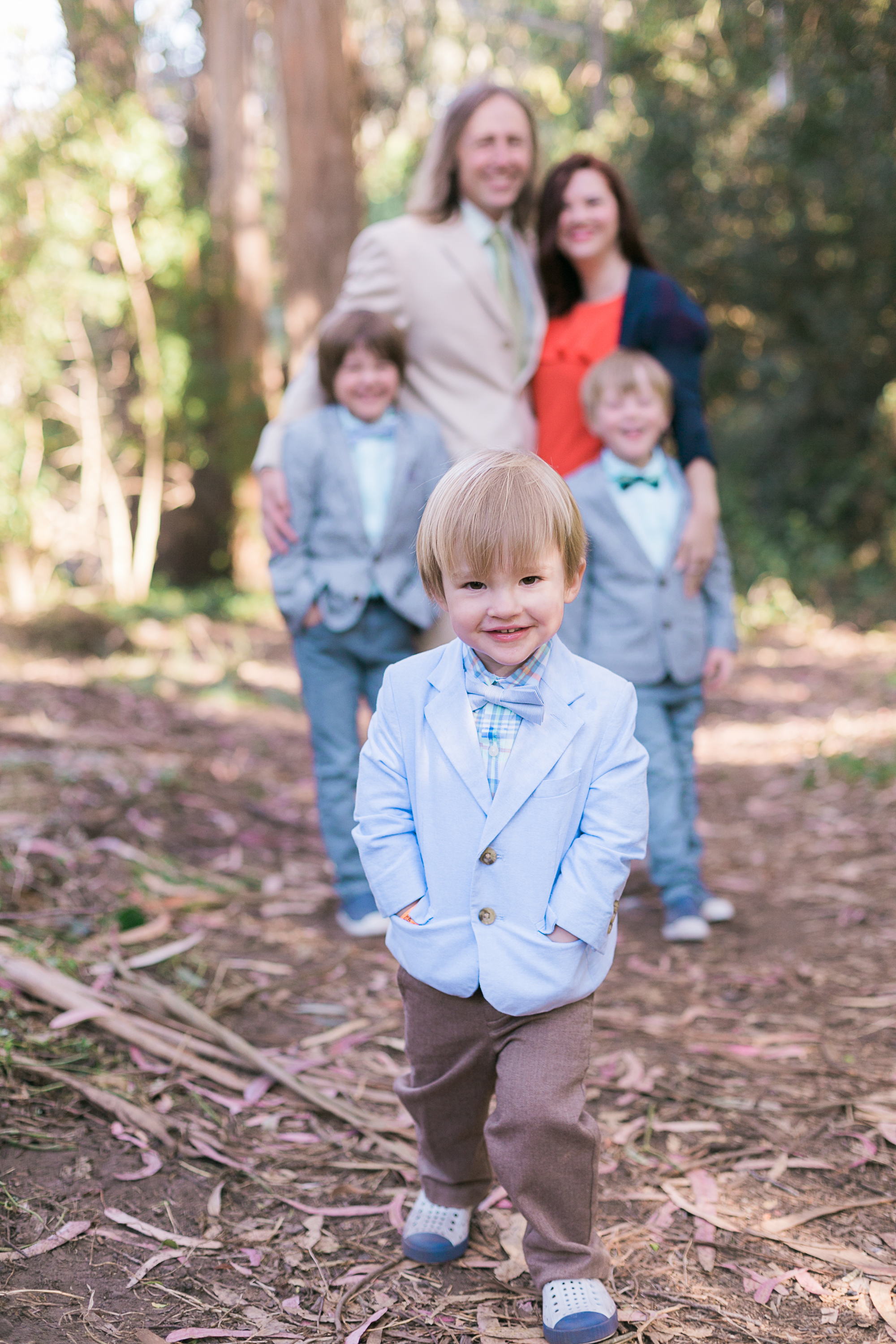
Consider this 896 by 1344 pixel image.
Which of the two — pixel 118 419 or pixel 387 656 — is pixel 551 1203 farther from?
pixel 118 419

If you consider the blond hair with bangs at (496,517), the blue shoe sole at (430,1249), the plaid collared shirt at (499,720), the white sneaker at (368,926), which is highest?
the blond hair with bangs at (496,517)

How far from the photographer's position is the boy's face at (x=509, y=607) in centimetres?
195

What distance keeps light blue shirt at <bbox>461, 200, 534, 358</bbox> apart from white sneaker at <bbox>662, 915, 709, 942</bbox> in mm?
2015

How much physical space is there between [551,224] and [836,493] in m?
9.01

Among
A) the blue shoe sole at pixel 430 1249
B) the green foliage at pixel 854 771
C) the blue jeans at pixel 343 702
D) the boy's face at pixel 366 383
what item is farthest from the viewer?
the green foliage at pixel 854 771

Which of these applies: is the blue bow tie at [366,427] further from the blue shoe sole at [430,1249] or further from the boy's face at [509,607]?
the blue shoe sole at [430,1249]

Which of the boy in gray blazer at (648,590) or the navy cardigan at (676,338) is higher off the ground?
the navy cardigan at (676,338)

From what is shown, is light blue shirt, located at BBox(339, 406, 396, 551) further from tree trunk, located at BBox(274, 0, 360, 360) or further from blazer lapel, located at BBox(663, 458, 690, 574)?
tree trunk, located at BBox(274, 0, 360, 360)

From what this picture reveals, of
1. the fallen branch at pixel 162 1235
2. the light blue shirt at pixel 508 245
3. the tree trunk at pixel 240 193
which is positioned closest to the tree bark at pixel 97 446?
the tree trunk at pixel 240 193

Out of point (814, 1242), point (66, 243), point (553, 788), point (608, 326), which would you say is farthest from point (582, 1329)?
point (66, 243)

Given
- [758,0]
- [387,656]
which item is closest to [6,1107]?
[387,656]

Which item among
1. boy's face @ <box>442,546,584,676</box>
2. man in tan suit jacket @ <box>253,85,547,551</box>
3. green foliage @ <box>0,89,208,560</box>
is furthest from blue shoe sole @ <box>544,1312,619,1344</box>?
green foliage @ <box>0,89,208,560</box>

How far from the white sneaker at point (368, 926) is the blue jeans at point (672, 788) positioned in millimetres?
948

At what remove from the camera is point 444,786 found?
2045mm
